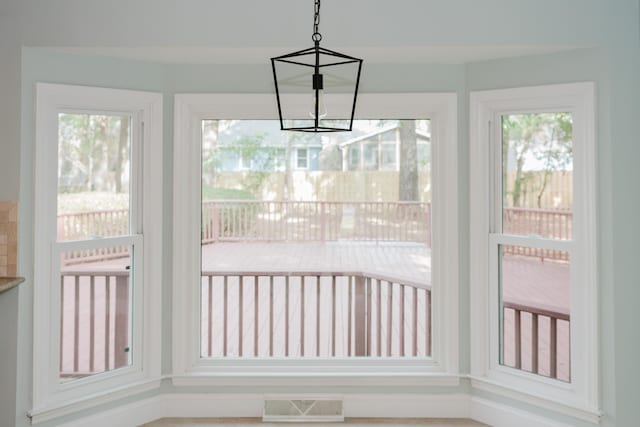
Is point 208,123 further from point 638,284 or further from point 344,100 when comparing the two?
point 638,284

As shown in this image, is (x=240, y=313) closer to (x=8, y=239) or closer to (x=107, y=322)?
(x=107, y=322)

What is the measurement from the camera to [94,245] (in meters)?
2.96

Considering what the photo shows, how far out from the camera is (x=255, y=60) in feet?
9.68

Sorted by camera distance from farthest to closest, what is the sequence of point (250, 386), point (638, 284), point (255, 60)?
point (250, 386) → point (255, 60) → point (638, 284)

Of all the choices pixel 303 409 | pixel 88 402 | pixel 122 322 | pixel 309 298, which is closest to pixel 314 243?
pixel 309 298

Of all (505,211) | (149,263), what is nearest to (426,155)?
(505,211)

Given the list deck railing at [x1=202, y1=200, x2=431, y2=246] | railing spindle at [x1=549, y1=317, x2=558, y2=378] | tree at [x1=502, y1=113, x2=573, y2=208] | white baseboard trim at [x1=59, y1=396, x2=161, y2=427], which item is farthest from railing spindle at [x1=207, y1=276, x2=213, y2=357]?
railing spindle at [x1=549, y1=317, x2=558, y2=378]

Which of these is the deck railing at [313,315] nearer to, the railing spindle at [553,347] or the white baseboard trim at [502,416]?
the white baseboard trim at [502,416]

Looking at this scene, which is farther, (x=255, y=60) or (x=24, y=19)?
(x=255, y=60)

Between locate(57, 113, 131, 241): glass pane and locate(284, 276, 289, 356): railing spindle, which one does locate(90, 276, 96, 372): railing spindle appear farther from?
locate(284, 276, 289, 356): railing spindle

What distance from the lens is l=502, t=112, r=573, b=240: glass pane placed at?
2.85 m

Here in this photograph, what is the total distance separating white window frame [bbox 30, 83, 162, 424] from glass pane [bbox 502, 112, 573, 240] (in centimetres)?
204

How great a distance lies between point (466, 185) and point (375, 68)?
874 millimetres

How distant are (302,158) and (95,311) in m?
1.52
